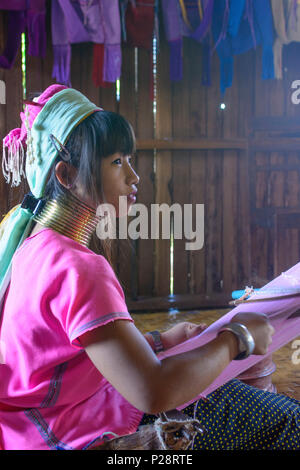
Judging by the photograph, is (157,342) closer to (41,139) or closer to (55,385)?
(55,385)

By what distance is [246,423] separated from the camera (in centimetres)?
100

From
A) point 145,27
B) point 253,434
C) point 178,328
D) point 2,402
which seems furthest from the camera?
point 145,27

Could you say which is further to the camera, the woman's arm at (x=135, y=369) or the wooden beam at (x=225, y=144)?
the wooden beam at (x=225, y=144)

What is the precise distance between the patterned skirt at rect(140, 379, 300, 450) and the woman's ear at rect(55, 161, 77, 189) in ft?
1.77

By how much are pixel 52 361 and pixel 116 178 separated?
0.40 m

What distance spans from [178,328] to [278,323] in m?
0.27

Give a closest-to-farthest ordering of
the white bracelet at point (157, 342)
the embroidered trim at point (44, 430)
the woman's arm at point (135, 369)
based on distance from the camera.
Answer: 1. the woman's arm at point (135, 369)
2. the embroidered trim at point (44, 430)
3. the white bracelet at point (157, 342)

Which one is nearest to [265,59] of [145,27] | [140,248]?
[145,27]

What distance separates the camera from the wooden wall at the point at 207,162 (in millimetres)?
3936

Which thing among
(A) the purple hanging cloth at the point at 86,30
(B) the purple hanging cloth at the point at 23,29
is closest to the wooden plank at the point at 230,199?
(A) the purple hanging cloth at the point at 86,30

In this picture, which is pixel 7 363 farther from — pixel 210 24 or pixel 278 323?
pixel 210 24

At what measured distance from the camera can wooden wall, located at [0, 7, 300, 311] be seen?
12.9 feet

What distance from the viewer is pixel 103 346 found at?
2.39ft

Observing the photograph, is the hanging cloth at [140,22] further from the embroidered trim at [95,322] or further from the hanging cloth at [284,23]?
the embroidered trim at [95,322]
